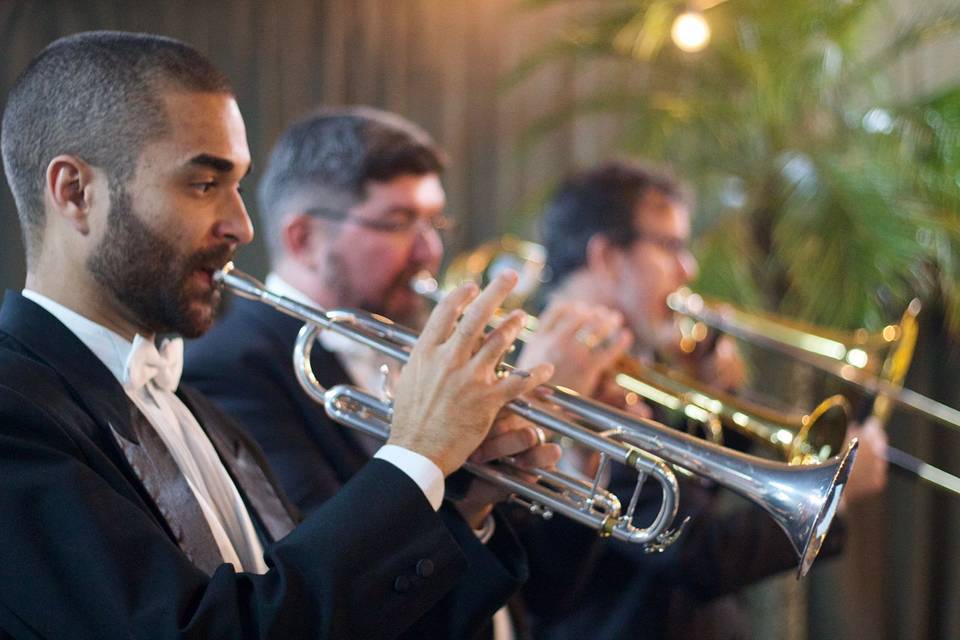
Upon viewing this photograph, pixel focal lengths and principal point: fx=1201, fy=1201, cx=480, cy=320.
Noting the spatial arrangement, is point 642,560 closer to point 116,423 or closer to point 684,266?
point 684,266

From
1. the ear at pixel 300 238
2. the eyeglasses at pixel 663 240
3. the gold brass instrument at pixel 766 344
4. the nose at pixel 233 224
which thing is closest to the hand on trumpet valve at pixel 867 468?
the gold brass instrument at pixel 766 344

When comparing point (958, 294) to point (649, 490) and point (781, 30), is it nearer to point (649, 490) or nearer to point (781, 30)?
point (781, 30)

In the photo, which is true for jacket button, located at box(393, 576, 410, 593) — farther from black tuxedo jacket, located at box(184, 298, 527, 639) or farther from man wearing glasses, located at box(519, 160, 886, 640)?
man wearing glasses, located at box(519, 160, 886, 640)

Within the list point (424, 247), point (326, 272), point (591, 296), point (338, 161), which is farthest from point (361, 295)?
point (591, 296)

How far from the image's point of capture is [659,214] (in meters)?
3.45

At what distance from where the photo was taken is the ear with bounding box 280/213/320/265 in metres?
2.74

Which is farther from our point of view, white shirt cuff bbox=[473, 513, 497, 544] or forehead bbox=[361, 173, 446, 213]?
forehead bbox=[361, 173, 446, 213]

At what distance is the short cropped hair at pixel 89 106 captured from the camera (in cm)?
169

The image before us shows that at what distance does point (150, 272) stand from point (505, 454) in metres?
0.66

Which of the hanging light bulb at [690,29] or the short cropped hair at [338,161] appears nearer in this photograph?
the short cropped hair at [338,161]

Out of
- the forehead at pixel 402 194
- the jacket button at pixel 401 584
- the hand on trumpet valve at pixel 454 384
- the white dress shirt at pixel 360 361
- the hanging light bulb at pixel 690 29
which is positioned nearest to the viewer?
the jacket button at pixel 401 584

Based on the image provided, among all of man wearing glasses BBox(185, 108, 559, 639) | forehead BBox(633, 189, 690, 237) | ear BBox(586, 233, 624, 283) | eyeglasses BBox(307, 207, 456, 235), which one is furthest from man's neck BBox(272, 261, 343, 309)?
forehead BBox(633, 189, 690, 237)

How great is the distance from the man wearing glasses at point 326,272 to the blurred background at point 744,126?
1035 millimetres

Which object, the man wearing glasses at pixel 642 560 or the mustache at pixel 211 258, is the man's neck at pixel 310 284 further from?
the mustache at pixel 211 258
